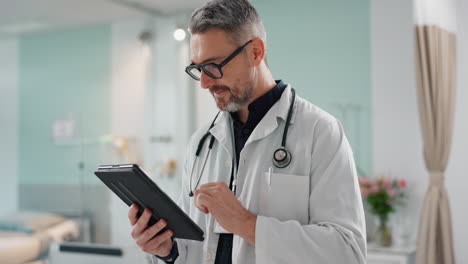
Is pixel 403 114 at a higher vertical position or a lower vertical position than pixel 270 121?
higher

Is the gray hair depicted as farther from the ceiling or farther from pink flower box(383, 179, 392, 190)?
pink flower box(383, 179, 392, 190)

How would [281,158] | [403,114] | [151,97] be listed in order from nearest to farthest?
[281,158] < [403,114] < [151,97]

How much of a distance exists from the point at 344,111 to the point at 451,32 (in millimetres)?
928

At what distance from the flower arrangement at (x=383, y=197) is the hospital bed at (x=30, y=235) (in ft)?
6.83

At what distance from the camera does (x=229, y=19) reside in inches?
61.5

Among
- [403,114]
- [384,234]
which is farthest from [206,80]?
[403,114]

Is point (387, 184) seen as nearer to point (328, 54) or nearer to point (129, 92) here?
point (328, 54)

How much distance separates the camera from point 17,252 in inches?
127

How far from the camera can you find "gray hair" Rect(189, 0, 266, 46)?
1562 millimetres

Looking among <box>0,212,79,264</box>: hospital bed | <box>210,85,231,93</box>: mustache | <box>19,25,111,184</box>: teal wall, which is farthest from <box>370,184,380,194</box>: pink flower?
<box>210,85,231,93</box>: mustache

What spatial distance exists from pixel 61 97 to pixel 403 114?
2.41 meters

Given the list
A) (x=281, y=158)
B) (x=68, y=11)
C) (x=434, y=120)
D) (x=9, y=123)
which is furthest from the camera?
(x=68, y=11)

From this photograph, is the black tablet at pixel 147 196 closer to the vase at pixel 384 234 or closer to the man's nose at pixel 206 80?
the man's nose at pixel 206 80

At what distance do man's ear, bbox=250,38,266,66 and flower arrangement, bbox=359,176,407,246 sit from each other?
8.29 feet
